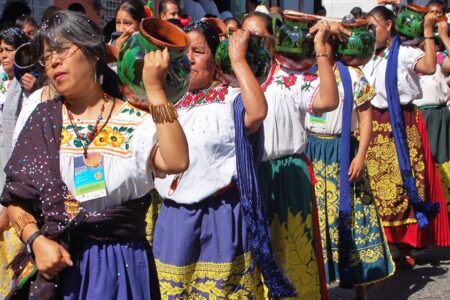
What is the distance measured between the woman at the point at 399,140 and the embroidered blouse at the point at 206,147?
2723 mm

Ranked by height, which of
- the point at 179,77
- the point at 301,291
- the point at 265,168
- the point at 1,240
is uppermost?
the point at 179,77

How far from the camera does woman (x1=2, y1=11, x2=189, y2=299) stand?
301 cm

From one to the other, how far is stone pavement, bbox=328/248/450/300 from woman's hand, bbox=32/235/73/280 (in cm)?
337

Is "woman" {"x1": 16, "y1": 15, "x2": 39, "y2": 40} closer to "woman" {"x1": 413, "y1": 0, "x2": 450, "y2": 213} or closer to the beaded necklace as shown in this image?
"woman" {"x1": 413, "y1": 0, "x2": 450, "y2": 213}

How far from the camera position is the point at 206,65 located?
164 inches

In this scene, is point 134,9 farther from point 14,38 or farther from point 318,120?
point 318,120

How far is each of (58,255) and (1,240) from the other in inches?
76.4

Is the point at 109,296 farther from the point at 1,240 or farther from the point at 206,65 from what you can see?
the point at 1,240

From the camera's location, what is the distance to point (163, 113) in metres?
2.88

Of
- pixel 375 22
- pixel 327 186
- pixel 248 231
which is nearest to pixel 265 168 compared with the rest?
pixel 248 231

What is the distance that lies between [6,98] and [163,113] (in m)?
2.63

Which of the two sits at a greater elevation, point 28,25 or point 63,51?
point 28,25

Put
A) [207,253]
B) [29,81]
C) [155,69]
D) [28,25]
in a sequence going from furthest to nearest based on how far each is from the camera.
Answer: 1. [28,25]
2. [29,81]
3. [207,253]
4. [155,69]

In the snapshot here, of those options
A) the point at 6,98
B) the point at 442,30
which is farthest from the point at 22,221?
the point at 442,30
